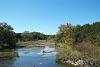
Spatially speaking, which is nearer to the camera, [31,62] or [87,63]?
[87,63]

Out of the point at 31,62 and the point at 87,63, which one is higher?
the point at 87,63

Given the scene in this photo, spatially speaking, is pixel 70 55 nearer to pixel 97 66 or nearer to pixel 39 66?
pixel 39 66

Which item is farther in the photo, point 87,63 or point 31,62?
point 31,62

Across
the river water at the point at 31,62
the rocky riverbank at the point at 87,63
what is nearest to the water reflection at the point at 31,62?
the river water at the point at 31,62

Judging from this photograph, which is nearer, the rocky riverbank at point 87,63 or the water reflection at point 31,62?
the rocky riverbank at point 87,63

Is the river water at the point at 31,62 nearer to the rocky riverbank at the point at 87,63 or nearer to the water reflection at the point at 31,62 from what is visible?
the water reflection at the point at 31,62

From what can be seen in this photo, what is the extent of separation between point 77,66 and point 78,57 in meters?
2.62

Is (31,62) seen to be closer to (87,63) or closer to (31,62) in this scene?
(31,62)

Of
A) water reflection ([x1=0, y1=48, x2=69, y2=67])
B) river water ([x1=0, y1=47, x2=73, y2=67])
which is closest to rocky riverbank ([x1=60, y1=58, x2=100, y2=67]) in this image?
river water ([x1=0, y1=47, x2=73, y2=67])

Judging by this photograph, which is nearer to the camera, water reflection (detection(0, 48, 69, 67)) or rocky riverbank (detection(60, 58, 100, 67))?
rocky riverbank (detection(60, 58, 100, 67))

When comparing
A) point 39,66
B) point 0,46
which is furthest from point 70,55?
point 0,46

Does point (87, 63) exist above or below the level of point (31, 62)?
above

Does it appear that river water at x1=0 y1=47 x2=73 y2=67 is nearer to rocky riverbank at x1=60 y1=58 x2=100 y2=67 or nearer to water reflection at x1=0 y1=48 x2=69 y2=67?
water reflection at x1=0 y1=48 x2=69 y2=67

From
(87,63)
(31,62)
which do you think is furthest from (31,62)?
(87,63)
